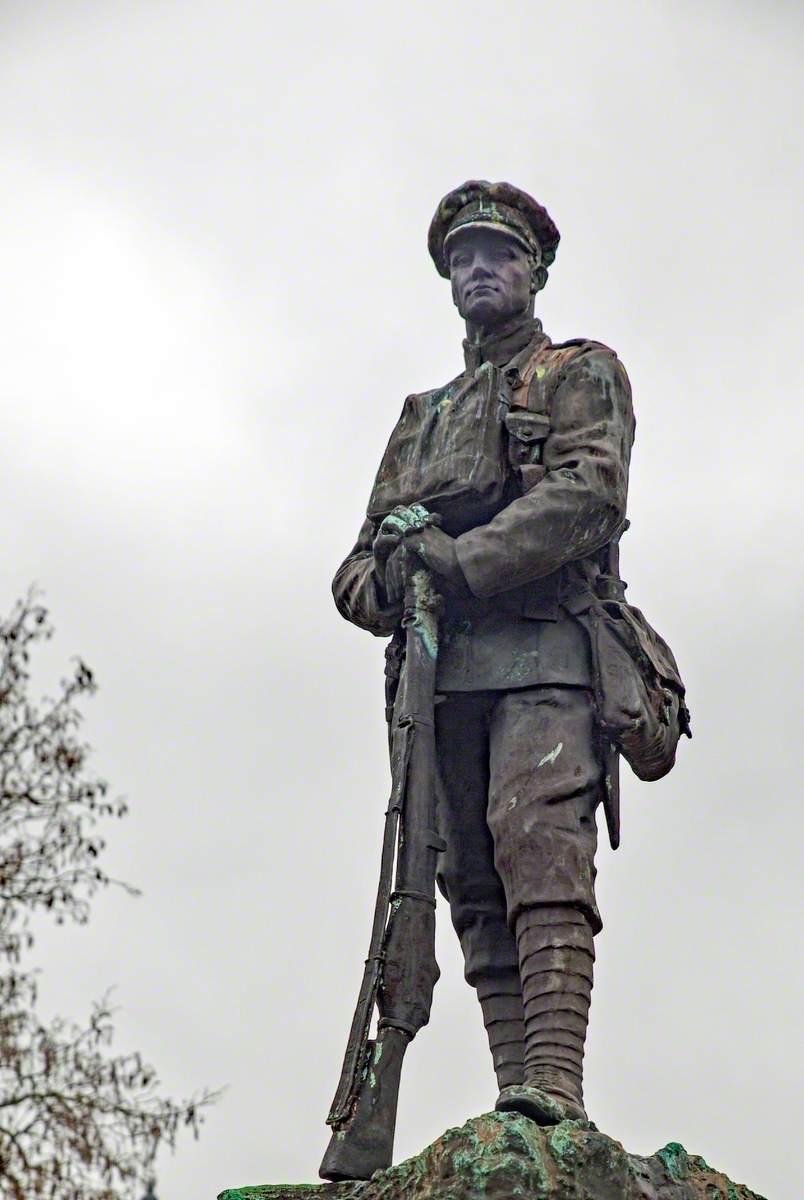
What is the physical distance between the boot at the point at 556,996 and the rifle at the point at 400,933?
0.33 metres

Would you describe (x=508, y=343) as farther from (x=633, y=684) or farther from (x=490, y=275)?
(x=633, y=684)

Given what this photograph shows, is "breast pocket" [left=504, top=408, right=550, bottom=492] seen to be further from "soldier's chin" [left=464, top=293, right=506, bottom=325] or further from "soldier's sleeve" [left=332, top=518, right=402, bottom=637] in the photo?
"soldier's sleeve" [left=332, top=518, right=402, bottom=637]

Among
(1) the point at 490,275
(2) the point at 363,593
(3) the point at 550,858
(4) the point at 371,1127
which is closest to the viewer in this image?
(4) the point at 371,1127

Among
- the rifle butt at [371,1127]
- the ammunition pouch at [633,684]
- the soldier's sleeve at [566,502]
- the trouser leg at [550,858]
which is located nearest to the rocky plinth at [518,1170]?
the rifle butt at [371,1127]

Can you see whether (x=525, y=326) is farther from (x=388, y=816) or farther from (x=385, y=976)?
(x=385, y=976)

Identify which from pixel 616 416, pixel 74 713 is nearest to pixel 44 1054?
pixel 74 713

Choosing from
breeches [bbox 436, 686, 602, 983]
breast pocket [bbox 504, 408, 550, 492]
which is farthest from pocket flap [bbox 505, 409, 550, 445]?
breeches [bbox 436, 686, 602, 983]

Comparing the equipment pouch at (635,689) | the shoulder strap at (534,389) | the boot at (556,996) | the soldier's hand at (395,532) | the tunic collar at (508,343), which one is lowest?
the boot at (556,996)

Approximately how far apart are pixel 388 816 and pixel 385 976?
0.58 metres

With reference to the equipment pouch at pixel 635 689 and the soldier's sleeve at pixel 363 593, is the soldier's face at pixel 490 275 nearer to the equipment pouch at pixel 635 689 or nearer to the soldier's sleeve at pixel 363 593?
the soldier's sleeve at pixel 363 593

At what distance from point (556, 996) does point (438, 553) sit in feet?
5.29

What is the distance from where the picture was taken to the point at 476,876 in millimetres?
7797

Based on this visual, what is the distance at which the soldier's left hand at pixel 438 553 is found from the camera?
25.2ft

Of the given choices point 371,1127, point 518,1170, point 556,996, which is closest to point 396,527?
point 556,996
